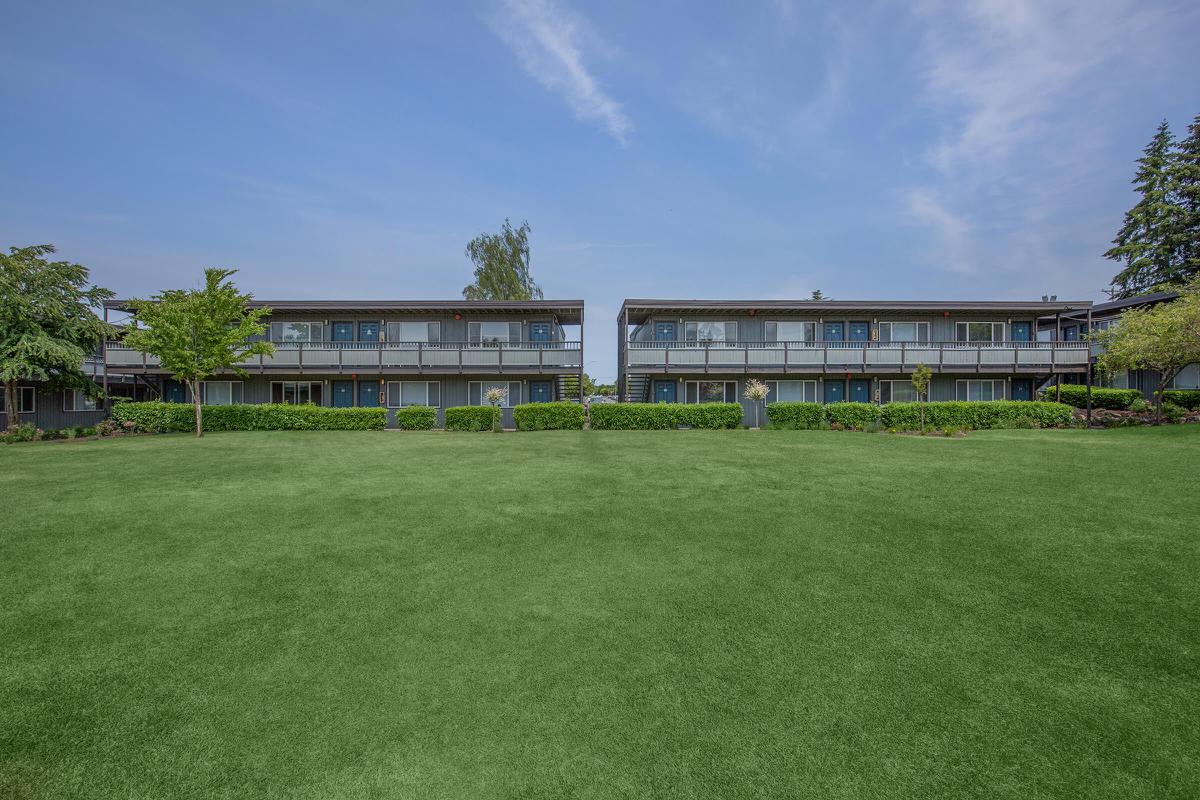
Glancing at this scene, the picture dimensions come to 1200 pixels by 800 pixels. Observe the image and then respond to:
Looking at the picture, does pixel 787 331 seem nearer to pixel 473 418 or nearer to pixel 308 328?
pixel 473 418

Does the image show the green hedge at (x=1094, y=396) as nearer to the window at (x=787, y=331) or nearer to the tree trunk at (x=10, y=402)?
the window at (x=787, y=331)

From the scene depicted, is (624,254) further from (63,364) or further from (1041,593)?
(1041,593)

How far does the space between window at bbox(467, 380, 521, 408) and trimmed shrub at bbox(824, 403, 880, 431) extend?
1664cm

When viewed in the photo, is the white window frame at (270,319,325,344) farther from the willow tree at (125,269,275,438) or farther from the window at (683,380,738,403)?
the window at (683,380,738,403)

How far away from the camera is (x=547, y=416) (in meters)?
23.9

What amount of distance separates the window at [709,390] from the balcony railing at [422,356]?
6.82 metres

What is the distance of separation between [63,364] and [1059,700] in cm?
3707

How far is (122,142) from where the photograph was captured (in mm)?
25219

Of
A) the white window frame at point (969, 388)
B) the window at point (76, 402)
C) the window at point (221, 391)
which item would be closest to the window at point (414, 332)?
the window at point (221, 391)

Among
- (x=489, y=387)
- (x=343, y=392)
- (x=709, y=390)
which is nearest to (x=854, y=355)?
(x=709, y=390)

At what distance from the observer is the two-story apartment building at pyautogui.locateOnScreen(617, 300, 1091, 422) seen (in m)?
27.6

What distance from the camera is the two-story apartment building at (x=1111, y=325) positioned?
28109 mm

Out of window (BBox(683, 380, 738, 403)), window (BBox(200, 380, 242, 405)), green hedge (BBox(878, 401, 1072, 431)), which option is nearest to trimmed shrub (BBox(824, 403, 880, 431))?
green hedge (BBox(878, 401, 1072, 431))

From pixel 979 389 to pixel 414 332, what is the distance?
33.4 meters
